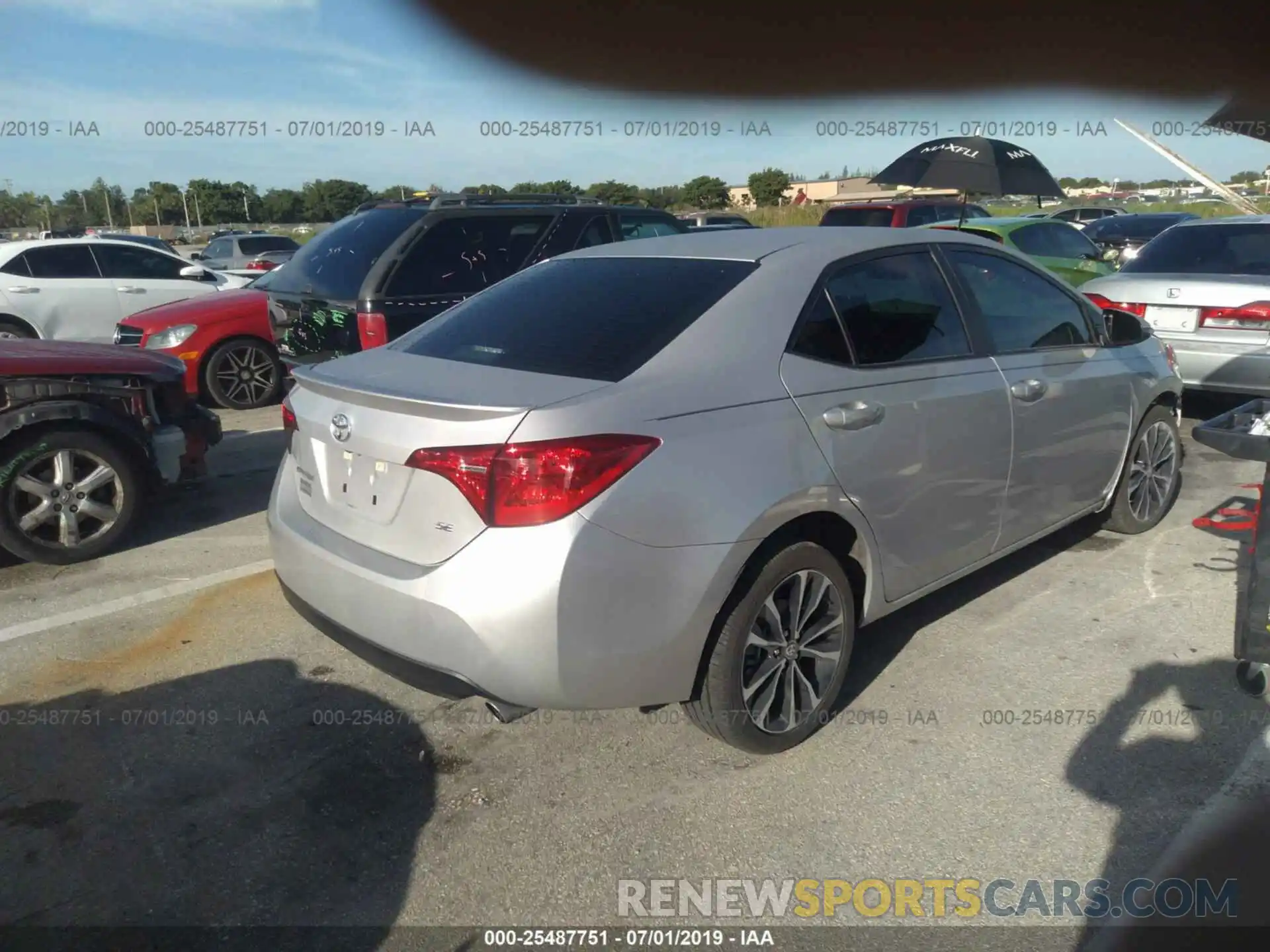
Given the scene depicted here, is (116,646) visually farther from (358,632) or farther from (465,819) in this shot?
(465,819)

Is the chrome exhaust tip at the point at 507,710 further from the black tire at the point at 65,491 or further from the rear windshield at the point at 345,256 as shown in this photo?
the rear windshield at the point at 345,256

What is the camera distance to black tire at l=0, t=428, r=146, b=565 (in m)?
4.80

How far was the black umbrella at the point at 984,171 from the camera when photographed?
8.55m

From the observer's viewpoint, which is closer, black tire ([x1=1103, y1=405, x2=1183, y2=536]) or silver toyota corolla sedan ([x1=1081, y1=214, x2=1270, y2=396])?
black tire ([x1=1103, y1=405, x2=1183, y2=536])

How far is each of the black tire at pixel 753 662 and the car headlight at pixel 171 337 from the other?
7.12m

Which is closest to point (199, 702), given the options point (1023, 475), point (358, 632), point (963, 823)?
point (358, 632)

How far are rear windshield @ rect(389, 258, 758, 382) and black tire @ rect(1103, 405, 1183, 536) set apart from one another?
2.75m

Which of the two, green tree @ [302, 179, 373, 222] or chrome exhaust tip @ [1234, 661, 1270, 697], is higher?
green tree @ [302, 179, 373, 222]

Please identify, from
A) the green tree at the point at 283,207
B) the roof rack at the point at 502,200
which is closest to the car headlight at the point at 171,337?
the roof rack at the point at 502,200

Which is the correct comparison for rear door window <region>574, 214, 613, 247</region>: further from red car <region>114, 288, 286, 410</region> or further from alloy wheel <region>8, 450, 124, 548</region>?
alloy wheel <region>8, 450, 124, 548</region>

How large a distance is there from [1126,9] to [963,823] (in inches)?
92.0

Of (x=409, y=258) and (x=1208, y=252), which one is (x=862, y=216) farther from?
(x=409, y=258)

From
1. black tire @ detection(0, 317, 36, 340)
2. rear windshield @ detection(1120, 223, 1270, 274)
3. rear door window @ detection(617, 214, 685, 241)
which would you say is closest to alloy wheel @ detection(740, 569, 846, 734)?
rear door window @ detection(617, 214, 685, 241)

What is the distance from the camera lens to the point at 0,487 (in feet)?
15.6
